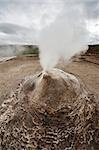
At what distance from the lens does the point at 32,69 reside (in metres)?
3.04

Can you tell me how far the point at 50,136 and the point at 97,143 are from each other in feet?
0.92

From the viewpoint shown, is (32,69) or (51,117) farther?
(32,69)

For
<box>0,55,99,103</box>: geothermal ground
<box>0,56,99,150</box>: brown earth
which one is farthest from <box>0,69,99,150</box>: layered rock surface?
<box>0,55,99,103</box>: geothermal ground

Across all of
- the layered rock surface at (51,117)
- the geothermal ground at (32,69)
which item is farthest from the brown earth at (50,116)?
the geothermal ground at (32,69)

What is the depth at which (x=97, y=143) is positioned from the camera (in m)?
2.07

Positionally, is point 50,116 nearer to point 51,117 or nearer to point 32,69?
point 51,117

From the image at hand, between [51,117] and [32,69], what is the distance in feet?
3.86

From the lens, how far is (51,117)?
1.89 meters

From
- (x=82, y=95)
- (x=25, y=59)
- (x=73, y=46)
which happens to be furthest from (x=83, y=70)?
(x=73, y=46)

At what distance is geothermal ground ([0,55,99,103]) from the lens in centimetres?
278

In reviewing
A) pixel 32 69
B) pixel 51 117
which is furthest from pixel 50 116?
pixel 32 69

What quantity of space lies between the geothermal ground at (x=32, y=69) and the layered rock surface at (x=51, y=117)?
541 mm

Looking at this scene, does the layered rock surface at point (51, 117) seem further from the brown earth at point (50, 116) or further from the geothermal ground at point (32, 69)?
the geothermal ground at point (32, 69)

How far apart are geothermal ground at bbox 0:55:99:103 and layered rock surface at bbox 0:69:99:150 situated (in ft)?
1.77
